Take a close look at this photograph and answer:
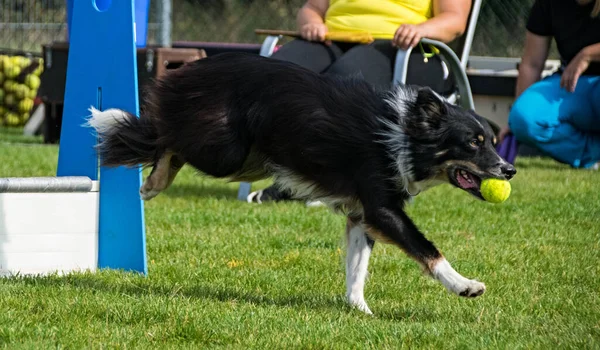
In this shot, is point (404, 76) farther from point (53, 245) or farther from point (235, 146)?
point (53, 245)

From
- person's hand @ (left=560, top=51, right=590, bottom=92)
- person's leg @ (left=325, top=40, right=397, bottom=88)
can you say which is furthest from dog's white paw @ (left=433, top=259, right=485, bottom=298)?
person's hand @ (left=560, top=51, right=590, bottom=92)

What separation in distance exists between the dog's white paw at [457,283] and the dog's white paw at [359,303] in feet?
1.19

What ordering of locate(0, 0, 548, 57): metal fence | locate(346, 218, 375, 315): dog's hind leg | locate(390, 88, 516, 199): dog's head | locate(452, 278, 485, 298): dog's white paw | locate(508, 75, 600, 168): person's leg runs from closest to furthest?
locate(452, 278, 485, 298): dog's white paw < locate(390, 88, 516, 199): dog's head < locate(346, 218, 375, 315): dog's hind leg < locate(508, 75, 600, 168): person's leg < locate(0, 0, 548, 57): metal fence

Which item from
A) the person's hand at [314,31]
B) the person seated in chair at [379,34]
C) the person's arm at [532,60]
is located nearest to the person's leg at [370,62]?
the person seated in chair at [379,34]

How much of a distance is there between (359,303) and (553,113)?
4.40 metres

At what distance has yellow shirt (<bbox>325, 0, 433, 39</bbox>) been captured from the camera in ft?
20.8

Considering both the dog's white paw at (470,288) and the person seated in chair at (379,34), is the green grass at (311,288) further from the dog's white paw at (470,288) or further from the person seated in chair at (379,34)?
the person seated in chair at (379,34)

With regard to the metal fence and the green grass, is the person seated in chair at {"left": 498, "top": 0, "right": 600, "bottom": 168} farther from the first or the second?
the metal fence

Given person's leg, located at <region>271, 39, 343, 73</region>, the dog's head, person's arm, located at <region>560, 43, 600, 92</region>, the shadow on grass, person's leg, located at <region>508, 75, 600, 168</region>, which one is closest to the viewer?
the dog's head

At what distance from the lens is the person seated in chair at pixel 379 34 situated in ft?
20.2

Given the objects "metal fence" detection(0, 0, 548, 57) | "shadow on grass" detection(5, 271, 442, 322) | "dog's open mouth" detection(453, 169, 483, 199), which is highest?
"dog's open mouth" detection(453, 169, 483, 199)

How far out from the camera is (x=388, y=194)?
3654mm

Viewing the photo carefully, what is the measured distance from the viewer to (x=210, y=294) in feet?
12.8

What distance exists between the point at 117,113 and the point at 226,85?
543 millimetres
